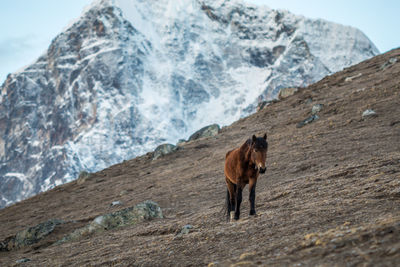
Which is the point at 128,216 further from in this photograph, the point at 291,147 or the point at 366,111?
the point at 366,111

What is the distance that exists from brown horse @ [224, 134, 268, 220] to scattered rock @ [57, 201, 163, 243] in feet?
22.0

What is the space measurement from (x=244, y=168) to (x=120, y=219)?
31.3ft

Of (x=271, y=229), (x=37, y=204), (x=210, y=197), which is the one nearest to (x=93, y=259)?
(x=271, y=229)

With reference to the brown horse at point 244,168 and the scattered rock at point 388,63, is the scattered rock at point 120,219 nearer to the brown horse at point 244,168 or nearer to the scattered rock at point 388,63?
the brown horse at point 244,168

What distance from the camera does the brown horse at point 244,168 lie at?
10901mm

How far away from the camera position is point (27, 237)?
70.1ft

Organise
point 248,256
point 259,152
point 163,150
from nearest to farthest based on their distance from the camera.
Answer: point 248,256
point 259,152
point 163,150

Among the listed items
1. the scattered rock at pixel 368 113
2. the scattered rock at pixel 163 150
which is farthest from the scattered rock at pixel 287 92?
the scattered rock at pixel 368 113

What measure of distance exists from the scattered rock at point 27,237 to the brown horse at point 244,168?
39.5 feet

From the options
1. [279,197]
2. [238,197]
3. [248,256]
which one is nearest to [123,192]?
[279,197]

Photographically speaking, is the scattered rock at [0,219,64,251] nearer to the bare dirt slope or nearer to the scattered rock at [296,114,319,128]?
the bare dirt slope

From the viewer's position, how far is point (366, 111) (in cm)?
2939

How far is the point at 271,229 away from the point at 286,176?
11.4 metres

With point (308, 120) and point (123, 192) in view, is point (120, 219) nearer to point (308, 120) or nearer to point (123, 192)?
point (123, 192)
